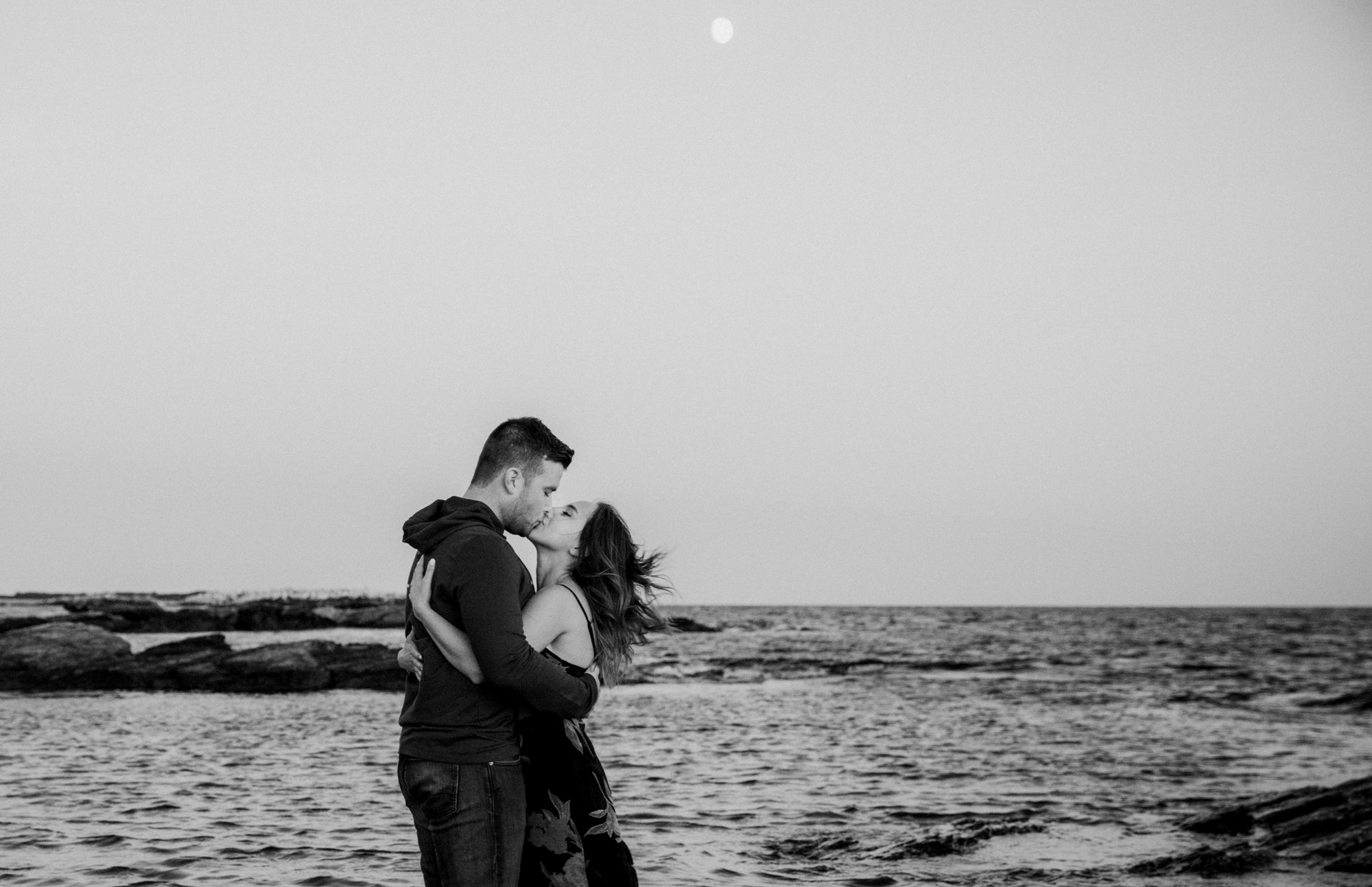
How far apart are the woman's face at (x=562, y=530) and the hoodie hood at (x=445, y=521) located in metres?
0.43

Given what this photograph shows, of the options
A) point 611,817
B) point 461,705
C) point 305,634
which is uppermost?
point 461,705

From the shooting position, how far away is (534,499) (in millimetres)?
4465

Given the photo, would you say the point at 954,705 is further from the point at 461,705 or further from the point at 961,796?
the point at 461,705

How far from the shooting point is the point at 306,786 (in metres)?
12.8

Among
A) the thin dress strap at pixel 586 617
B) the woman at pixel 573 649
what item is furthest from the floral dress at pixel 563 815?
A: the thin dress strap at pixel 586 617

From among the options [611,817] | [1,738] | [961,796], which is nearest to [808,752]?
[961,796]

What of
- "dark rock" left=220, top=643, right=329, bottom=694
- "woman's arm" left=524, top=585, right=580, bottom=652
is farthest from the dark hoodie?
"dark rock" left=220, top=643, right=329, bottom=694

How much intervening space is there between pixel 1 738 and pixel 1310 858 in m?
16.3

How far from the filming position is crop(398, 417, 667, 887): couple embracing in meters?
4.17

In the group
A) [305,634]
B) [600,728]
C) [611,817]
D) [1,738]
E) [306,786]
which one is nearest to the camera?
[611,817]

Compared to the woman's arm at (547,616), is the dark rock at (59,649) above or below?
below

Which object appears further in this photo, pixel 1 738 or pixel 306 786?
pixel 1 738

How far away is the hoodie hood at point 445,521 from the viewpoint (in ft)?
14.0

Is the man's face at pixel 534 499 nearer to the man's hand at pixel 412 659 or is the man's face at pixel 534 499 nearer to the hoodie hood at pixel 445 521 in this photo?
the hoodie hood at pixel 445 521
